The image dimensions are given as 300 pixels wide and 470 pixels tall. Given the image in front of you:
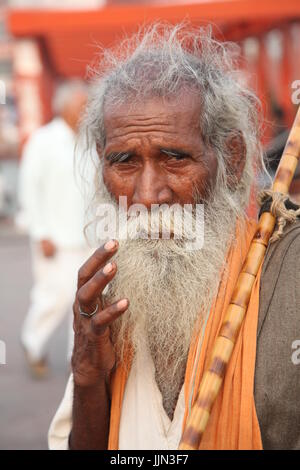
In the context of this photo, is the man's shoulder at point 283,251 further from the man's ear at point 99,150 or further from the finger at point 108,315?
the man's ear at point 99,150

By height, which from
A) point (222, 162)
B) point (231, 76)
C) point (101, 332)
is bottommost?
point (101, 332)

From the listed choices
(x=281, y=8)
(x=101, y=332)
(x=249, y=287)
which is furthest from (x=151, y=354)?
(x=281, y=8)

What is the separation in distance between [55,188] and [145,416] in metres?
3.38

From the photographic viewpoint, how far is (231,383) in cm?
174

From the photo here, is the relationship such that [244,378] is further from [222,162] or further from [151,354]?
[222,162]

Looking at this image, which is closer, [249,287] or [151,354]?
[249,287]

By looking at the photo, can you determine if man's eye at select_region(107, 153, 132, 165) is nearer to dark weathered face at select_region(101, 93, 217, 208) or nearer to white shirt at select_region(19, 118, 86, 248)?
dark weathered face at select_region(101, 93, 217, 208)

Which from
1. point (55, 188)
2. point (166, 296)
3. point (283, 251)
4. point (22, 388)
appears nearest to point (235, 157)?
point (283, 251)

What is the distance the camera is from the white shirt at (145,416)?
184 cm

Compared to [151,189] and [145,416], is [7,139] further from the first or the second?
[145,416]

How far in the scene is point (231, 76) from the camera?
2166 millimetres

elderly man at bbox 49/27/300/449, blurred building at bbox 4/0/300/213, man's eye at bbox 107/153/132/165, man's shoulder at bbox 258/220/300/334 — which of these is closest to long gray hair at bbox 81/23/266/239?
elderly man at bbox 49/27/300/449

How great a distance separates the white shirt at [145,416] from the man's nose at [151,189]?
46cm

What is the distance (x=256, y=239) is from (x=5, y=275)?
336 inches
